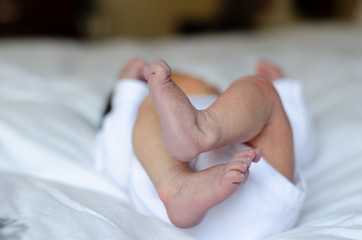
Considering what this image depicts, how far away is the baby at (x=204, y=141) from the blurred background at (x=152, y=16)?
9.07ft

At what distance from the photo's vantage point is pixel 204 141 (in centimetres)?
56

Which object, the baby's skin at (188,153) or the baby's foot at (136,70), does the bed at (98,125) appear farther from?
the baby's foot at (136,70)

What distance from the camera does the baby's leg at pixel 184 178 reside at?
0.53 m

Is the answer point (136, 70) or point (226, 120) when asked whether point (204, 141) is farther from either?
point (136, 70)

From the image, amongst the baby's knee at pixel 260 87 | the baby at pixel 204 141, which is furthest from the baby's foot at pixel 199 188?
the baby's knee at pixel 260 87

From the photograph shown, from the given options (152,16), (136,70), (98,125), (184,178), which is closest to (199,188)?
(184,178)

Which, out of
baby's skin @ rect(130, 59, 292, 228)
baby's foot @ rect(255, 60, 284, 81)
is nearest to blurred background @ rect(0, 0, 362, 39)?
baby's foot @ rect(255, 60, 284, 81)

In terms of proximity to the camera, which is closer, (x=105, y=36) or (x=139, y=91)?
(x=139, y=91)

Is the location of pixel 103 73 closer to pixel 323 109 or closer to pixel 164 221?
pixel 323 109

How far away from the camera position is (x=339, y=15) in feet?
11.4

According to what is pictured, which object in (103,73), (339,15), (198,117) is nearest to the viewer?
(198,117)

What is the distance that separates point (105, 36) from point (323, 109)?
9.37ft

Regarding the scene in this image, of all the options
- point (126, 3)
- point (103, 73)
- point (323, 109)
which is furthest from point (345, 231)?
point (126, 3)

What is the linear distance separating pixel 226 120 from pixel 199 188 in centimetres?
10
